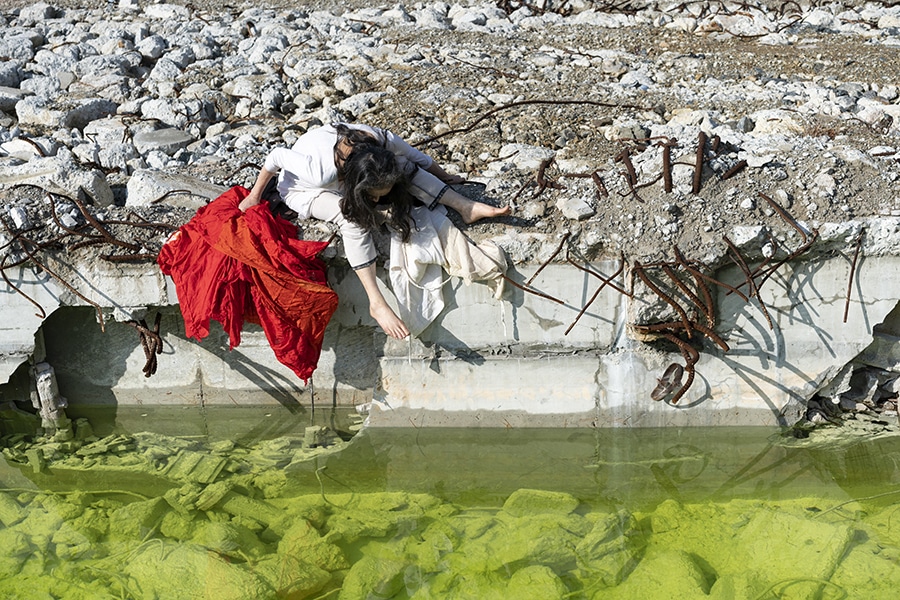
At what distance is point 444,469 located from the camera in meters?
4.56

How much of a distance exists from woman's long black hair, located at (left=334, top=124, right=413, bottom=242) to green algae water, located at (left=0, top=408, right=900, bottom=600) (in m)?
1.35

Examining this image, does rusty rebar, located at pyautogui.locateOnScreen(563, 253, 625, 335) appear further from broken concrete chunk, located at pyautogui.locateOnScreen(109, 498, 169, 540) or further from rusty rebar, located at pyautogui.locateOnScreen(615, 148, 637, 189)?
broken concrete chunk, located at pyautogui.locateOnScreen(109, 498, 169, 540)

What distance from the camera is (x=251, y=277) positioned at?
412 centimetres

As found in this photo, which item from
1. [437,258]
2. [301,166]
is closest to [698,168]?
[437,258]

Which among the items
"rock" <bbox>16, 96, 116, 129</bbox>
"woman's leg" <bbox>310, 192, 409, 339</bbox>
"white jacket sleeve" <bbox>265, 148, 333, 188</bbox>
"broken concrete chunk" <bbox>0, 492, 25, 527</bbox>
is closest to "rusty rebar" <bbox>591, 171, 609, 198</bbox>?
"woman's leg" <bbox>310, 192, 409, 339</bbox>

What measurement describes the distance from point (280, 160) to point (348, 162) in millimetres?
415

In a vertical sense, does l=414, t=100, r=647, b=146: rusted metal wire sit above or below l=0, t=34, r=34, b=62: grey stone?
below

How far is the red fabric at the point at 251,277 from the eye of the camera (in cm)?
407

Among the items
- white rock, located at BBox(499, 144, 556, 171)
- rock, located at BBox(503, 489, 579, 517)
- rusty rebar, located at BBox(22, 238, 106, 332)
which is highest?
white rock, located at BBox(499, 144, 556, 171)

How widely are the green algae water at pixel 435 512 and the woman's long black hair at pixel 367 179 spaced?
53.0 inches

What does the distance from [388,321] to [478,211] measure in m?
0.74

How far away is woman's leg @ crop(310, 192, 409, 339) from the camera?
4.06 meters

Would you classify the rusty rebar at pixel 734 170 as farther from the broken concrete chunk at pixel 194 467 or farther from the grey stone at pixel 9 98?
the grey stone at pixel 9 98

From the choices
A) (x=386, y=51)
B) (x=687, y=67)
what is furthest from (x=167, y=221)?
(x=687, y=67)
